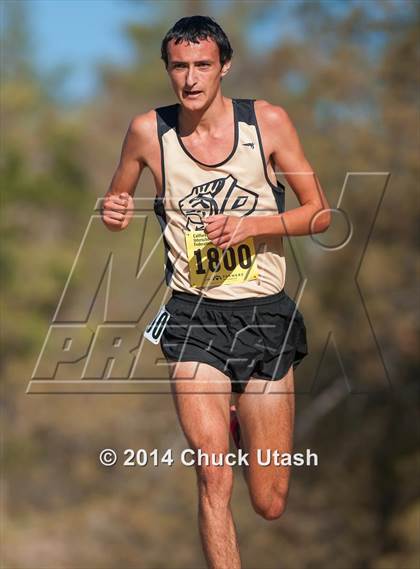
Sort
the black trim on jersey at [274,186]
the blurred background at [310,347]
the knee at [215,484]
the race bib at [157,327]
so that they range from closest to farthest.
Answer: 1. the knee at [215,484]
2. the black trim on jersey at [274,186]
3. the race bib at [157,327]
4. the blurred background at [310,347]

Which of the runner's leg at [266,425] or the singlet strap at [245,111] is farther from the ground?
the singlet strap at [245,111]

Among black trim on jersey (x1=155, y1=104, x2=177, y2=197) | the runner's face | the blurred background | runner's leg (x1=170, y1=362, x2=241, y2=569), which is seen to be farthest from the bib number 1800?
the blurred background

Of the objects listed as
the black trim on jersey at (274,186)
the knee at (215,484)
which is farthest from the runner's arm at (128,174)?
the knee at (215,484)

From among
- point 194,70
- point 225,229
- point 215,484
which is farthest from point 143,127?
point 215,484

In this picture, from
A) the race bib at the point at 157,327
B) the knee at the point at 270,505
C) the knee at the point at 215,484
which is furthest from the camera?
the knee at the point at 270,505

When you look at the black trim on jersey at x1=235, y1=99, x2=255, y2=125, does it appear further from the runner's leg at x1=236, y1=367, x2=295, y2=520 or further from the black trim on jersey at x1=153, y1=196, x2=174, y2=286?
the runner's leg at x1=236, y1=367, x2=295, y2=520

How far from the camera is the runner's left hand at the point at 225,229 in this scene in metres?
5.21

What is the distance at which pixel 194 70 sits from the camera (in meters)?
5.39

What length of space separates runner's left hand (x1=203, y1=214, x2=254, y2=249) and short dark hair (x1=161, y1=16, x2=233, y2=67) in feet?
2.74

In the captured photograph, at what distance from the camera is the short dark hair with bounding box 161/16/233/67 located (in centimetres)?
544

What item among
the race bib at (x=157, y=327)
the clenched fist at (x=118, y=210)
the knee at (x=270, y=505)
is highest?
the clenched fist at (x=118, y=210)

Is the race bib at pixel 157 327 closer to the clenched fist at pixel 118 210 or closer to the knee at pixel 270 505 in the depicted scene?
the clenched fist at pixel 118 210

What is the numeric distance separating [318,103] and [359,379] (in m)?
6.88

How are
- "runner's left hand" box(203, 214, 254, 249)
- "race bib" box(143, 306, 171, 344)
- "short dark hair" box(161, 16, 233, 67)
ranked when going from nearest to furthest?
"runner's left hand" box(203, 214, 254, 249) < "short dark hair" box(161, 16, 233, 67) < "race bib" box(143, 306, 171, 344)
